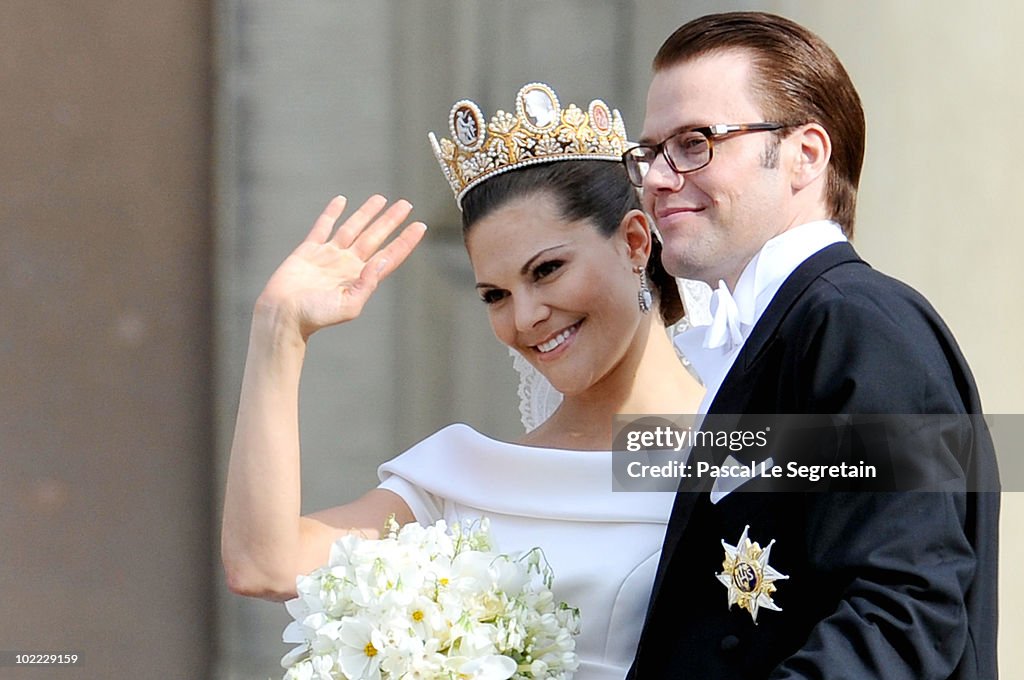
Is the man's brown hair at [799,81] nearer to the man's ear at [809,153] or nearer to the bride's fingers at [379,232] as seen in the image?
the man's ear at [809,153]

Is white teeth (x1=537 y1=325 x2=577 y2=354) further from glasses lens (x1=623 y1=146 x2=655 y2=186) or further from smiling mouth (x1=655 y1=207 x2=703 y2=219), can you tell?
smiling mouth (x1=655 y1=207 x2=703 y2=219)

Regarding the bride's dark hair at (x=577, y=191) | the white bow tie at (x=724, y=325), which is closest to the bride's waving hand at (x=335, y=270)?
the bride's dark hair at (x=577, y=191)

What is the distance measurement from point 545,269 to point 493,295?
0.12 m

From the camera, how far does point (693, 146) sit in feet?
6.54

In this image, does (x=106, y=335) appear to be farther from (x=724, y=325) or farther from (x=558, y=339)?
(x=724, y=325)

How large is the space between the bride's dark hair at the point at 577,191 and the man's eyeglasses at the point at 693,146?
47 cm

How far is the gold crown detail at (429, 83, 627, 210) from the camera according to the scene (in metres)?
2.59

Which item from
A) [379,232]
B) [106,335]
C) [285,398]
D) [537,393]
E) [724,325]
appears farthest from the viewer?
[106,335]

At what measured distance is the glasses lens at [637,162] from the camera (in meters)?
2.08

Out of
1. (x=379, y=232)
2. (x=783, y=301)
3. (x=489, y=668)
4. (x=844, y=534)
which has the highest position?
(x=379, y=232)

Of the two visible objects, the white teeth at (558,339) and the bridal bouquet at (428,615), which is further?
the white teeth at (558,339)

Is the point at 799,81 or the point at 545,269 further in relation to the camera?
the point at 545,269

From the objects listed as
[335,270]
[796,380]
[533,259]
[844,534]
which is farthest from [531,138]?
[844,534]

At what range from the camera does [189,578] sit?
3.64m
